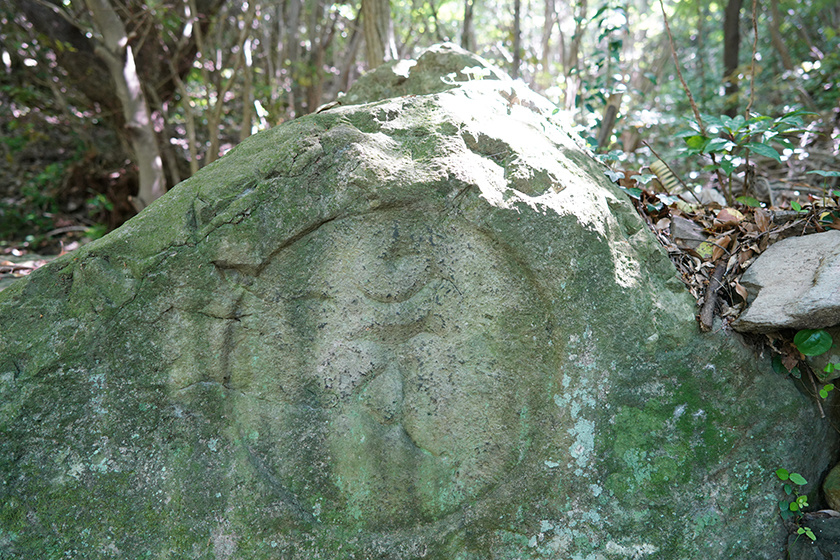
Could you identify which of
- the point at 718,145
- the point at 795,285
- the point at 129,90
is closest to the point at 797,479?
the point at 795,285

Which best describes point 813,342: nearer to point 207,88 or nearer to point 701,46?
point 207,88

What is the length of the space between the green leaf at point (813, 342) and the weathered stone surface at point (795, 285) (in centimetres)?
2

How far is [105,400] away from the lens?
147 cm

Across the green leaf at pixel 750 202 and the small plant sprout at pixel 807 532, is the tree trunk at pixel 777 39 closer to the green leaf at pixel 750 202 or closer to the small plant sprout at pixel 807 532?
the green leaf at pixel 750 202

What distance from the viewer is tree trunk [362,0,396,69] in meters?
3.62

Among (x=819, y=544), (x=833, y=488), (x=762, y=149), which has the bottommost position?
(x=819, y=544)

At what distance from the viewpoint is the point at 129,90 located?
11.7ft

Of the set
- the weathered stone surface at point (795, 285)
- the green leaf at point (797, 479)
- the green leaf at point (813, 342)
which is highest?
the weathered stone surface at point (795, 285)

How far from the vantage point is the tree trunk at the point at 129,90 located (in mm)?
3395

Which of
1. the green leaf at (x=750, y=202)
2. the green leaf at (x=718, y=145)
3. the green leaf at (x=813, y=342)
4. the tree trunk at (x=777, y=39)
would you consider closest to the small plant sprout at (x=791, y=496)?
the green leaf at (x=813, y=342)

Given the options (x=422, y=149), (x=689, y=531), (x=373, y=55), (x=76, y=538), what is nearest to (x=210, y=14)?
(x=373, y=55)

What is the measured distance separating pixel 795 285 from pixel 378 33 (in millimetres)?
2947

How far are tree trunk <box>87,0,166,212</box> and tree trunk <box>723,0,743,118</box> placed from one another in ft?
14.9

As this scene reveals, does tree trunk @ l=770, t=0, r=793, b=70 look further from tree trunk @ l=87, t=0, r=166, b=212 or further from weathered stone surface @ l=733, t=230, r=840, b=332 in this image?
tree trunk @ l=87, t=0, r=166, b=212
